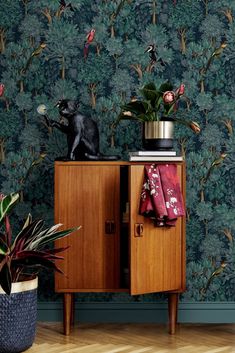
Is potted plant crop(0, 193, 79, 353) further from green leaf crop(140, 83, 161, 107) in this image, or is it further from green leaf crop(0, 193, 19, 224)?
green leaf crop(140, 83, 161, 107)

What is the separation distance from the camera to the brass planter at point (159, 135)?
4.55 meters

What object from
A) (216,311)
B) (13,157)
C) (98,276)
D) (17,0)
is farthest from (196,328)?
(17,0)

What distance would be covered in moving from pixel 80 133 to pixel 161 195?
2.00 feet

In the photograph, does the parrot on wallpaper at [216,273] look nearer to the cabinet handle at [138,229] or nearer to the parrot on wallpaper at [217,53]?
the cabinet handle at [138,229]

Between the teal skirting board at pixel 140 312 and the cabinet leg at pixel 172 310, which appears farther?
the teal skirting board at pixel 140 312

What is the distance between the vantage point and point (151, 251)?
4.45 metres

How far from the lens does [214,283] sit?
4.89 m

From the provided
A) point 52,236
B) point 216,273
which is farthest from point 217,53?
point 52,236

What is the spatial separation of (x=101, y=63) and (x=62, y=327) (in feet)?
5.31

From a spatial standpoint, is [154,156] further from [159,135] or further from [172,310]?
[172,310]

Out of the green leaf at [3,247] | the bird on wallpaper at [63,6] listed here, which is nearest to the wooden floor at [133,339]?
the green leaf at [3,247]

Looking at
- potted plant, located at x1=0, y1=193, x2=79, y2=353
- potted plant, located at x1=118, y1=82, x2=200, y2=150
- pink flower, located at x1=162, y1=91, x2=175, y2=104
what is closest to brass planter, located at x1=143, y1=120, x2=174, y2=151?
potted plant, located at x1=118, y1=82, x2=200, y2=150

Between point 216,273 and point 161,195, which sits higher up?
point 161,195

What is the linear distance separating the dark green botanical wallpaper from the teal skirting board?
6 cm
